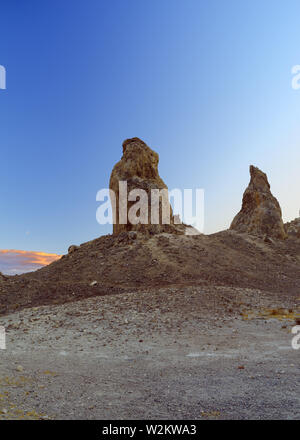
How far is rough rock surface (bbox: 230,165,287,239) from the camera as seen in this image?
3881 cm

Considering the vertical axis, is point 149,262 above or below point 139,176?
below

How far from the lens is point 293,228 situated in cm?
4716

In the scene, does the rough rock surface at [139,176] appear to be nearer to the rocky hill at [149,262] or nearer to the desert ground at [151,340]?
the rocky hill at [149,262]

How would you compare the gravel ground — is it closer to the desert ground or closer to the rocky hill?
the desert ground

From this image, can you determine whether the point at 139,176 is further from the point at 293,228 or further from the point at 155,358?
the point at 293,228

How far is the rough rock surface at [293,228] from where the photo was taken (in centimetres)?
4360

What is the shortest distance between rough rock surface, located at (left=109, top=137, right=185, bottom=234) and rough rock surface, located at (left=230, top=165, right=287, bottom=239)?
32.4ft

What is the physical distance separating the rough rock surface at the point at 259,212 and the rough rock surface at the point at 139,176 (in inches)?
389

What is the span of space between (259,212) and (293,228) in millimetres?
10487

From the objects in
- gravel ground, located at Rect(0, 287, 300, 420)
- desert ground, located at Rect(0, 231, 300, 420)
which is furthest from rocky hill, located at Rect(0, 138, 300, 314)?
gravel ground, located at Rect(0, 287, 300, 420)

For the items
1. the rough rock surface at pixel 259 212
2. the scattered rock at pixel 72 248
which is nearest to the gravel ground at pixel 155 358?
the scattered rock at pixel 72 248

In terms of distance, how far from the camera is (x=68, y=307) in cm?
1656

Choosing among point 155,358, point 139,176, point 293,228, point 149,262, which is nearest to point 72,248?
point 139,176
